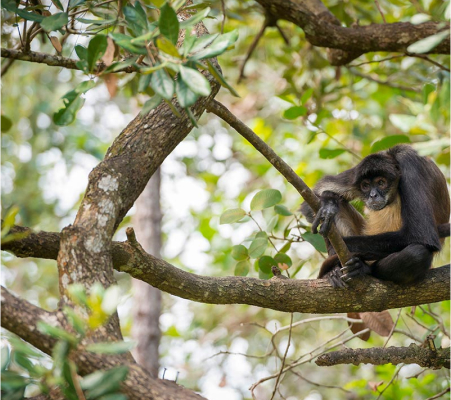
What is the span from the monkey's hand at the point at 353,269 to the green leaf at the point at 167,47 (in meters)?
2.66

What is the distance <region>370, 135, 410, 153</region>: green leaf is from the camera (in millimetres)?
6219

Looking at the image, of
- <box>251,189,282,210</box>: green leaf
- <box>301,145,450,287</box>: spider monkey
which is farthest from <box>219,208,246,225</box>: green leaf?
<box>301,145,450,287</box>: spider monkey

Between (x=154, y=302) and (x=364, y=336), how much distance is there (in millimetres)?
4581

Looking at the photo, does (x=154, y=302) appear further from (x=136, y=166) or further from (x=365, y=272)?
(x=136, y=166)

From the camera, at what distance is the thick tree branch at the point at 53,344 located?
9.41 ft

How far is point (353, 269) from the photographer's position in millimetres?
4879

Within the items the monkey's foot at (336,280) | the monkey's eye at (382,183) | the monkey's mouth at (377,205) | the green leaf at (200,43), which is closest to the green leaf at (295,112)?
the monkey's eye at (382,183)

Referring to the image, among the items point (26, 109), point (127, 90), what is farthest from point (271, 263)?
point (26, 109)

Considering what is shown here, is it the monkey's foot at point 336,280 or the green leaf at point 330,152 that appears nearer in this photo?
the monkey's foot at point 336,280

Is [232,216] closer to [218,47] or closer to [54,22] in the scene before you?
[54,22]

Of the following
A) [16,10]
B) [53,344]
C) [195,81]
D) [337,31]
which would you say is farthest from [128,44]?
[337,31]

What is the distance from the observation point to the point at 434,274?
498cm

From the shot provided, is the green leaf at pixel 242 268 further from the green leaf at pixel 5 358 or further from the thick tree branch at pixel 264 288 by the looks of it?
the green leaf at pixel 5 358

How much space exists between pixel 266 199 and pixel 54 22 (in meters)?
2.54
